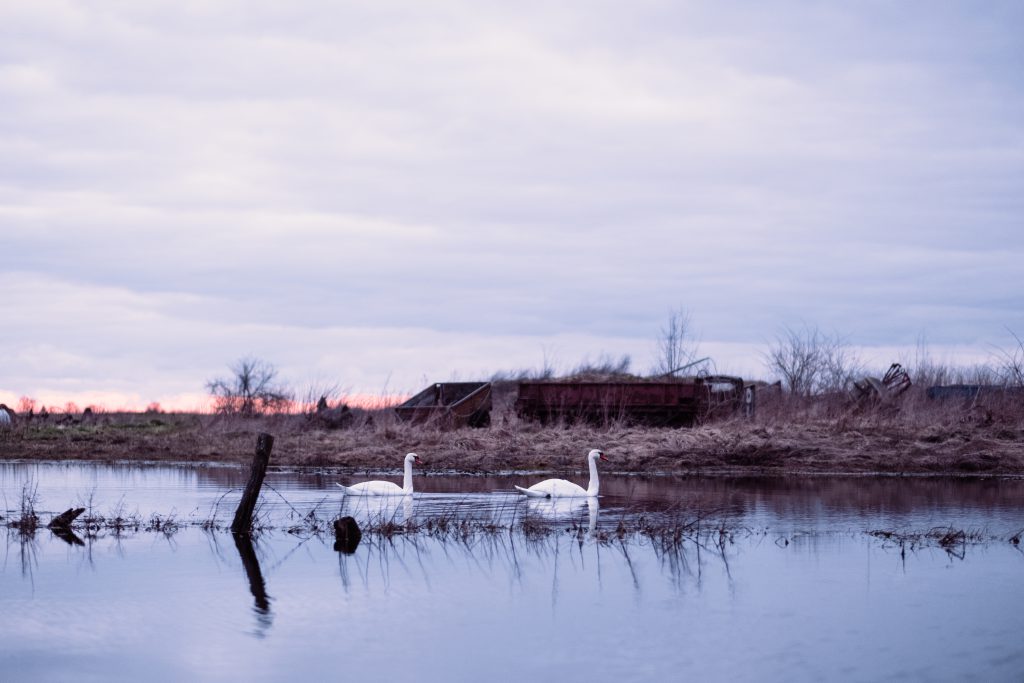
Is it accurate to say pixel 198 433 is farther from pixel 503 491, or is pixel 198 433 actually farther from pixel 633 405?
pixel 503 491

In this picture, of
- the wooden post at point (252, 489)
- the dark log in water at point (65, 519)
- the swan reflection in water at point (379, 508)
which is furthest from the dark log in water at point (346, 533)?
the dark log in water at point (65, 519)

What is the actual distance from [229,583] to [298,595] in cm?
103

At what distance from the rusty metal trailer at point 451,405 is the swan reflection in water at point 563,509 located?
13592 millimetres

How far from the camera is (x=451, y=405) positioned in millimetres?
35031

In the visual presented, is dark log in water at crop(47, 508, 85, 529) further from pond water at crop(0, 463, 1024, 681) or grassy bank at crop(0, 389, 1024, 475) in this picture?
grassy bank at crop(0, 389, 1024, 475)

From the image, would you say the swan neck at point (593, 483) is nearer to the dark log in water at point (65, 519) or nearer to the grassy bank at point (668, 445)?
the grassy bank at point (668, 445)

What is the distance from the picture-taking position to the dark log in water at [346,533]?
15.1 metres

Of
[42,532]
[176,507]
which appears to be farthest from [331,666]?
[176,507]

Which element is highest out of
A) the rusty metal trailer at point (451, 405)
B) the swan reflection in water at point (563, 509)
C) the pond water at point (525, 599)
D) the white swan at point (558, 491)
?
the rusty metal trailer at point (451, 405)

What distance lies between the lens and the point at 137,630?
10.4 m

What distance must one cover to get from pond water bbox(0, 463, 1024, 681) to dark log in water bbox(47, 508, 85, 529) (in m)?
0.33

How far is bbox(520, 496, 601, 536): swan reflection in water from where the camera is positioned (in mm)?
18106

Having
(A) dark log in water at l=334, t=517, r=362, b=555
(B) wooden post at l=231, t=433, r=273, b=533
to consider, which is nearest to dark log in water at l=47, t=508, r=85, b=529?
(B) wooden post at l=231, t=433, r=273, b=533

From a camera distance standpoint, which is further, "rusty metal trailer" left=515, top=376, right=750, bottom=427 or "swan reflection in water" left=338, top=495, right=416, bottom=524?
"rusty metal trailer" left=515, top=376, right=750, bottom=427
